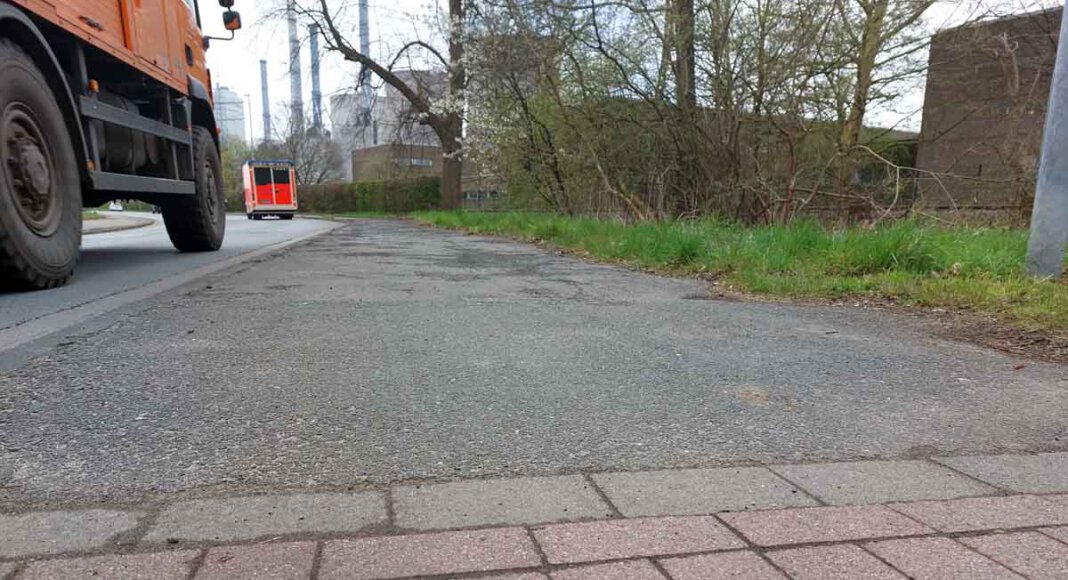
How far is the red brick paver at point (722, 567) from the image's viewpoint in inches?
55.3

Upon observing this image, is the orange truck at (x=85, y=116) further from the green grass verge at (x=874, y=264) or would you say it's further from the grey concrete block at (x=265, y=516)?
the green grass verge at (x=874, y=264)

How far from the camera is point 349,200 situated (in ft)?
128

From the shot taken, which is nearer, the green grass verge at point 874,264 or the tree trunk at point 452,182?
the green grass verge at point 874,264

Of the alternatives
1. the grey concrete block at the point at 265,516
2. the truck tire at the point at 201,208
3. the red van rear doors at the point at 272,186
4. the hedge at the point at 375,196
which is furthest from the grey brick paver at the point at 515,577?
the hedge at the point at 375,196

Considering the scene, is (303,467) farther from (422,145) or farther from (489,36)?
(422,145)

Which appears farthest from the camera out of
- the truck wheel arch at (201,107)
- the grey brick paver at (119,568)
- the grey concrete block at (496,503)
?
the truck wheel arch at (201,107)

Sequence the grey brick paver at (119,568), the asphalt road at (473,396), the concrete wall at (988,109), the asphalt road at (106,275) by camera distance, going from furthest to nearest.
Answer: the concrete wall at (988,109) → the asphalt road at (106,275) → the asphalt road at (473,396) → the grey brick paver at (119,568)

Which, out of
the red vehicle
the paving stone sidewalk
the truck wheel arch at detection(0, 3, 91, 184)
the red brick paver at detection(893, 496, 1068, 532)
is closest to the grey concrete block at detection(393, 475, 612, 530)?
the paving stone sidewalk

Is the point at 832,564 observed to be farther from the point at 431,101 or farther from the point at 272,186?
the point at 272,186

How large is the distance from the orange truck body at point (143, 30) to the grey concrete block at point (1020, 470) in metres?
6.00

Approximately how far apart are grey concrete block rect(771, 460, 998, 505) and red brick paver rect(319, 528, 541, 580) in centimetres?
95

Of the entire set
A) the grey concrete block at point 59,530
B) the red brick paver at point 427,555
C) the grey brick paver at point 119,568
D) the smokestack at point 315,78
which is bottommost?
the red brick paver at point 427,555

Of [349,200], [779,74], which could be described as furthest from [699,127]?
[349,200]

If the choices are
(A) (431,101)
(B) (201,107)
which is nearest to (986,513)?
(B) (201,107)
